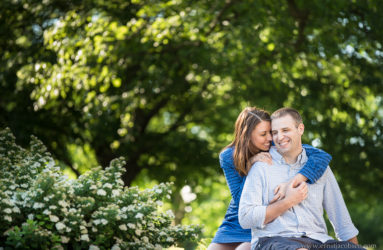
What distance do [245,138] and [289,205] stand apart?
772 mm

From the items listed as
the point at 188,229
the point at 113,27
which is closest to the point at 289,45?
the point at 113,27

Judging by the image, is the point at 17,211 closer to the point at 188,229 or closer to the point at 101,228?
the point at 101,228

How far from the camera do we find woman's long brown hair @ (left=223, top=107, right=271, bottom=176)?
3.38 metres

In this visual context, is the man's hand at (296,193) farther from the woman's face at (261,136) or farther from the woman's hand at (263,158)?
the woman's face at (261,136)

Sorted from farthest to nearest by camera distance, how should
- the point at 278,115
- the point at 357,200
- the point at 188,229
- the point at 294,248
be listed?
the point at 357,200, the point at 188,229, the point at 278,115, the point at 294,248

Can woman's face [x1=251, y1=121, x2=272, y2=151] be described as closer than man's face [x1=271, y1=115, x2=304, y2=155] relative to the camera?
No

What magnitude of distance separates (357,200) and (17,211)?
6.72 meters

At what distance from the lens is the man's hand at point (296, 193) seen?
2.80m

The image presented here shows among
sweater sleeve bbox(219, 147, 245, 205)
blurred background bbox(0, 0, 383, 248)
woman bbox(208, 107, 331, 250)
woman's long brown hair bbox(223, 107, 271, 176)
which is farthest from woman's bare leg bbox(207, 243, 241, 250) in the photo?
blurred background bbox(0, 0, 383, 248)

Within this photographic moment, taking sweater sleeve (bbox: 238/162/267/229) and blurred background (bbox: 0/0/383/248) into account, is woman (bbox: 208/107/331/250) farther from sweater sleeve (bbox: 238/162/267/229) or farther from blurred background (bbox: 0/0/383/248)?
blurred background (bbox: 0/0/383/248)

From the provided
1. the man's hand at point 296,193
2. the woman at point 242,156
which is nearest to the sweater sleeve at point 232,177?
the woman at point 242,156

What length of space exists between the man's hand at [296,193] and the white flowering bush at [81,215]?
4.85 ft

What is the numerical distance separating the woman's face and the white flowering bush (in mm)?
1136

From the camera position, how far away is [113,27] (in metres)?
8.15
